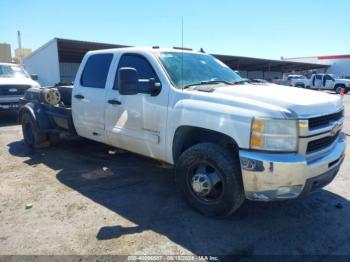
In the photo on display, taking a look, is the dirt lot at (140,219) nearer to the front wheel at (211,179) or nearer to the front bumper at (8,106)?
the front wheel at (211,179)

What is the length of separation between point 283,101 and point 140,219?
2025 millimetres

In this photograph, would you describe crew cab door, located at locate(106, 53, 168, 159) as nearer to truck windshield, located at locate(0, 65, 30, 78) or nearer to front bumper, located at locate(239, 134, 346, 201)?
front bumper, located at locate(239, 134, 346, 201)

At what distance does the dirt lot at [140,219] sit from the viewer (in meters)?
3.27

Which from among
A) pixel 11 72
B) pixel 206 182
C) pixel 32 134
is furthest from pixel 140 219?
pixel 11 72

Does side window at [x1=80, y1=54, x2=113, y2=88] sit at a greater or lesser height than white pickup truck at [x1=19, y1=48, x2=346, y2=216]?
greater

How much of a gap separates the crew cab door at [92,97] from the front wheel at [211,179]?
5.80 feet

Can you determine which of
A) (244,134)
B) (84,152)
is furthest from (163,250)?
(84,152)

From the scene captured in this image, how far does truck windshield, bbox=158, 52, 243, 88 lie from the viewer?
167 inches

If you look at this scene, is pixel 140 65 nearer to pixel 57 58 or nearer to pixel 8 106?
pixel 8 106

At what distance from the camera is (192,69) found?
450cm

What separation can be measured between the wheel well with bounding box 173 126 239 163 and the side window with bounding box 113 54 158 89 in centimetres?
77

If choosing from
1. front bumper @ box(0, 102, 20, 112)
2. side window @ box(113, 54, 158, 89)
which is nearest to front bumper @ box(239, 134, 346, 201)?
side window @ box(113, 54, 158, 89)

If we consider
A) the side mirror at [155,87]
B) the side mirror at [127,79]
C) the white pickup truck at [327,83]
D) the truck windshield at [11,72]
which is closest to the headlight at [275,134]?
the side mirror at [155,87]

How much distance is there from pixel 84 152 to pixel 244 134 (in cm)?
440
